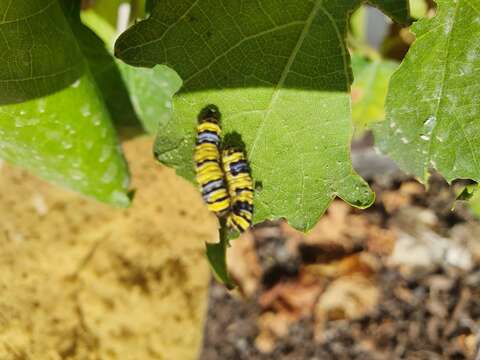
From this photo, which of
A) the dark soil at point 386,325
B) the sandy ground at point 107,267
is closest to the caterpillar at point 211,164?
the sandy ground at point 107,267

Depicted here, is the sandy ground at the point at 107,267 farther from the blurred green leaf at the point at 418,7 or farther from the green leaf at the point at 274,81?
the blurred green leaf at the point at 418,7

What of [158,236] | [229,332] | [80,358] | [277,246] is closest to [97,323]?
[80,358]

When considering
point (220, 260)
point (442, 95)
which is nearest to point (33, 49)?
point (220, 260)

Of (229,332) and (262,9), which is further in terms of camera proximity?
(229,332)

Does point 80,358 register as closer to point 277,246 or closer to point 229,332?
point 229,332

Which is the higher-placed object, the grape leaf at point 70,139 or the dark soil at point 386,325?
the grape leaf at point 70,139

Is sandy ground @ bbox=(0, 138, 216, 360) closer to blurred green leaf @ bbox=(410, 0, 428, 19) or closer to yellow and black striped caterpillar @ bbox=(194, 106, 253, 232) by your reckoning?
yellow and black striped caterpillar @ bbox=(194, 106, 253, 232)
